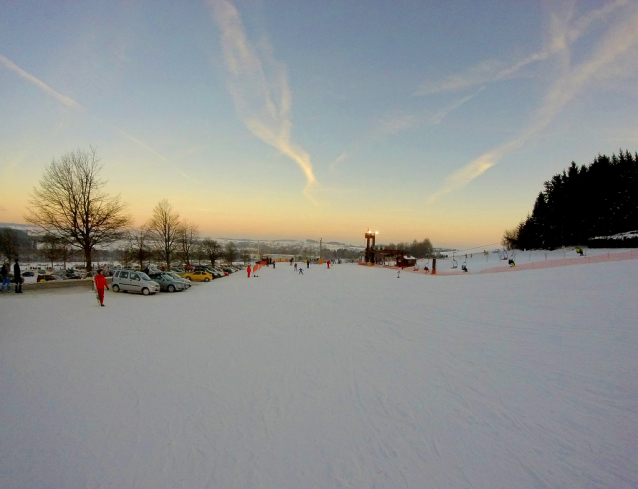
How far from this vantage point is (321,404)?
5.05 m

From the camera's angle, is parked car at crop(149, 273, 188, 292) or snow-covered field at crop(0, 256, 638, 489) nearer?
snow-covered field at crop(0, 256, 638, 489)

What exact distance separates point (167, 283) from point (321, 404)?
2010 centimetres

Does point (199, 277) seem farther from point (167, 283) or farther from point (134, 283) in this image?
point (134, 283)

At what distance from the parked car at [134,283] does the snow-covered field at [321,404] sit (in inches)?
342

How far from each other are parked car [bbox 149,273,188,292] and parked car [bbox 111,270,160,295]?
1.63 meters

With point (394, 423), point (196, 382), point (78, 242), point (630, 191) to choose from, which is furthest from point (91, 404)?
point (630, 191)

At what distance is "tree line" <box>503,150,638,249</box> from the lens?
44.6m

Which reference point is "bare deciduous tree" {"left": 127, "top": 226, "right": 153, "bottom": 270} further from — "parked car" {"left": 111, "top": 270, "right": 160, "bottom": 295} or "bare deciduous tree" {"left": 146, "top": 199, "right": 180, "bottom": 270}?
"parked car" {"left": 111, "top": 270, "right": 160, "bottom": 295}

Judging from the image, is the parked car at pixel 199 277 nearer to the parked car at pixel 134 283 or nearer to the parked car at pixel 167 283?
the parked car at pixel 167 283

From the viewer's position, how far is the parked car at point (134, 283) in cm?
1944

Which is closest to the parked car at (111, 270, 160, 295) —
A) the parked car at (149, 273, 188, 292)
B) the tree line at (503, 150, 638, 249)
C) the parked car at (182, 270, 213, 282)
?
the parked car at (149, 273, 188, 292)

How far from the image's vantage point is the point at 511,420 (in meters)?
4.58

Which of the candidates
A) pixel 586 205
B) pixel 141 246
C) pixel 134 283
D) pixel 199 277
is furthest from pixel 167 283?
pixel 586 205

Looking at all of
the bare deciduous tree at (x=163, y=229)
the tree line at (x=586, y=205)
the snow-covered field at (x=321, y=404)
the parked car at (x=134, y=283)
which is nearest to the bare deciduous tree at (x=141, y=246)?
the bare deciduous tree at (x=163, y=229)
